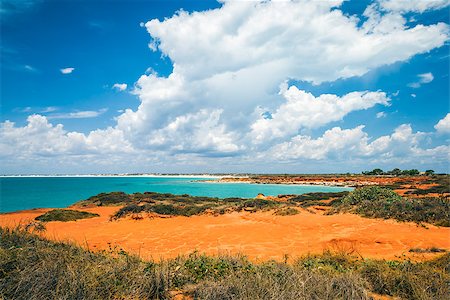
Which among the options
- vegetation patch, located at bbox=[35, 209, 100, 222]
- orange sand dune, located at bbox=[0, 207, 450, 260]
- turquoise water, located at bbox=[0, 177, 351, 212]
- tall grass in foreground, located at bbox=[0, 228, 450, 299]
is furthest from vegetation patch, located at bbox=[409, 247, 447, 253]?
turquoise water, located at bbox=[0, 177, 351, 212]

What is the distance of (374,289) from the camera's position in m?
5.64

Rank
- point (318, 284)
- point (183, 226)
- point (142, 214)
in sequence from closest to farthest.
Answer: point (318, 284) < point (183, 226) < point (142, 214)

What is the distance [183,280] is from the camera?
19.0 feet

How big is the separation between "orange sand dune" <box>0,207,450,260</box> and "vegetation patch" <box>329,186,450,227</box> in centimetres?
94

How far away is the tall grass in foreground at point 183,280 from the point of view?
14.6ft

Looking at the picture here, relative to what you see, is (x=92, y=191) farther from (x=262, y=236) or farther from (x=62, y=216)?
(x=262, y=236)

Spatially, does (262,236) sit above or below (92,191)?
above

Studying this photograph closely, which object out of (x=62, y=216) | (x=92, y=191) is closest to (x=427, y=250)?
(x=62, y=216)

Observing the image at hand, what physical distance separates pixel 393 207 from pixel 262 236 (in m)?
9.29

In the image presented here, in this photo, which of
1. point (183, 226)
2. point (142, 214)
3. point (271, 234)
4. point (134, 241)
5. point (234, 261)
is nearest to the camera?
point (234, 261)

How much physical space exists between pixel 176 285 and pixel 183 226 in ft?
36.1

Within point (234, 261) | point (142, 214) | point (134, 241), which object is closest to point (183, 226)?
→ point (134, 241)

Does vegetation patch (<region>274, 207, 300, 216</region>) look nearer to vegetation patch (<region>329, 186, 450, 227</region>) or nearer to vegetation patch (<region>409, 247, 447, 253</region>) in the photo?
vegetation patch (<region>329, 186, 450, 227</region>)

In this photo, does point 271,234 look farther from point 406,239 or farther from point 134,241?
point 134,241
